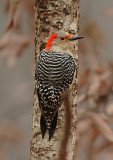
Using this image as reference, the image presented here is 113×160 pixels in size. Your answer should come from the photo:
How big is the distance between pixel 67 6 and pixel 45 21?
28cm

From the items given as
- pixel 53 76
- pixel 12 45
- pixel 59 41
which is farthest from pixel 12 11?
pixel 12 45

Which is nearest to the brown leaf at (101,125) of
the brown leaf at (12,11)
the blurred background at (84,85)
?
the blurred background at (84,85)

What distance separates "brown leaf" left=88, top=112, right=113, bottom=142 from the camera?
4.63 m

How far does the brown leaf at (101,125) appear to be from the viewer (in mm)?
4629

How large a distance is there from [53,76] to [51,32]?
1.73ft

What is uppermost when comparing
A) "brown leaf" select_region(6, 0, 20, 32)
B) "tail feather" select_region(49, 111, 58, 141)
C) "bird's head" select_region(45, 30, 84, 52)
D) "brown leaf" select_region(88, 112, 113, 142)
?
"brown leaf" select_region(6, 0, 20, 32)

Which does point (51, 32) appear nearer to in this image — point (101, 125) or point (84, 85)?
point (101, 125)

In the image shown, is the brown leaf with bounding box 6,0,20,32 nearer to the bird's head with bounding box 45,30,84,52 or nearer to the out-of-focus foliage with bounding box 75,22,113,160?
the bird's head with bounding box 45,30,84,52

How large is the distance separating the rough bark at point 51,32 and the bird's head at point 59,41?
69mm

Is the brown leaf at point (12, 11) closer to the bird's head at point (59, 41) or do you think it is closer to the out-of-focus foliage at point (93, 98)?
the bird's head at point (59, 41)

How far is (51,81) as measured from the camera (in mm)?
4016

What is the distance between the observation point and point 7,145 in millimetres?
7305

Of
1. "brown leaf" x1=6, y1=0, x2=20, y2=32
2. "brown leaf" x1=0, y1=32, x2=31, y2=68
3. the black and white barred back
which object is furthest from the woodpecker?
"brown leaf" x1=0, y1=32, x2=31, y2=68

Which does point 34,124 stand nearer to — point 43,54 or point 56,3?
point 43,54
